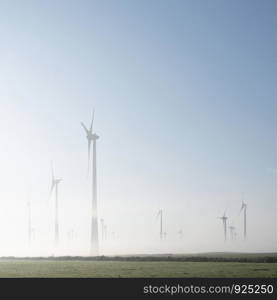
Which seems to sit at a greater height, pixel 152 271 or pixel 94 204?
pixel 94 204

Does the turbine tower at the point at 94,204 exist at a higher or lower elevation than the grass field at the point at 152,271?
higher

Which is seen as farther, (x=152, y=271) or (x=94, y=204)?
(x=94, y=204)

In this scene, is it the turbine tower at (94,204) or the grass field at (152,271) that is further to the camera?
the turbine tower at (94,204)

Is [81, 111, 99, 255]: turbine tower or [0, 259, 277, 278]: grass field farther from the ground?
[81, 111, 99, 255]: turbine tower

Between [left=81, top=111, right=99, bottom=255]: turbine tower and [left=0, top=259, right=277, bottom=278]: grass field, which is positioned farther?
[left=81, top=111, right=99, bottom=255]: turbine tower
